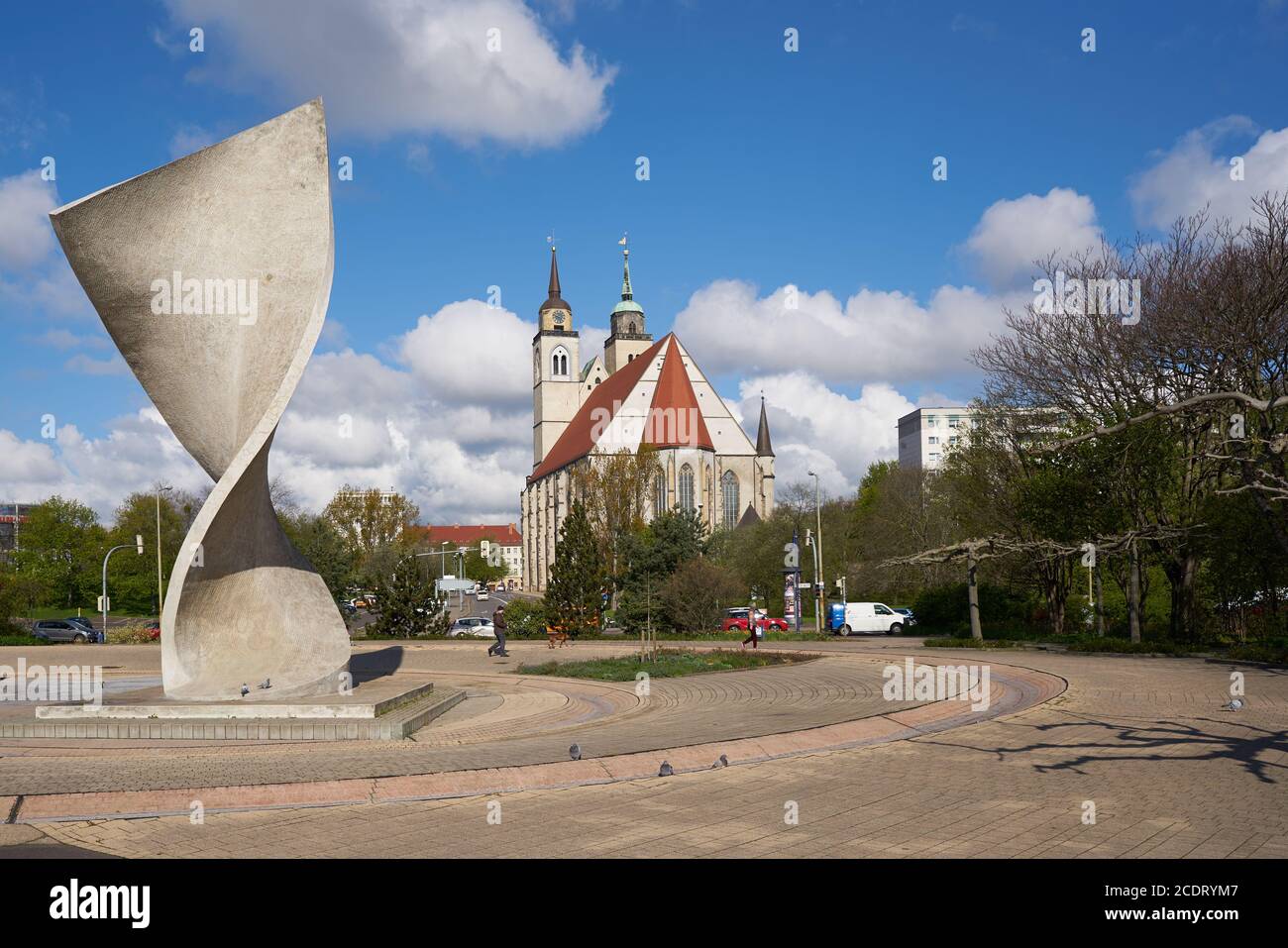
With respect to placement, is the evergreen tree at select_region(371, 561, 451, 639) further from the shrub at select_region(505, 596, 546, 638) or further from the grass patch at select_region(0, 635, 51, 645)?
the grass patch at select_region(0, 635, 51, 645)

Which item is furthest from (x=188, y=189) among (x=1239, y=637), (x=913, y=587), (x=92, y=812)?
(x=913, y=587)

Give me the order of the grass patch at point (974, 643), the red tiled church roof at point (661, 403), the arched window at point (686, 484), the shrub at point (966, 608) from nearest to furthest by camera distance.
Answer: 1. the grass patch at point (974, 643)
2. the shrub at point (966, 608)
3. the arched window at point (686, 484)
4. the red tiled church roof at point (661, 403)

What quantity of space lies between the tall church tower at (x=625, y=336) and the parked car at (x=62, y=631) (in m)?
78.1

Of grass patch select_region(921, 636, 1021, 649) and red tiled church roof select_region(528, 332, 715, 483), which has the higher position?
red tiled church roof select_region(528, 332, 715, 483)

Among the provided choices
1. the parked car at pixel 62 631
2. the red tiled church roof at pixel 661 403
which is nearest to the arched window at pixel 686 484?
the red tiled church roof at pixel 661 403

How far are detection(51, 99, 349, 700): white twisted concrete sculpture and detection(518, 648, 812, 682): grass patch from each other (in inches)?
271

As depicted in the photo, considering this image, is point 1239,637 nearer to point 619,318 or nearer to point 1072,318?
point 1072,318

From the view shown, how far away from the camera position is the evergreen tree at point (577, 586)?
1319 inches

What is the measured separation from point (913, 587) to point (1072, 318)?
79.7 ft

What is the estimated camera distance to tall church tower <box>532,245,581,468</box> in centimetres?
11762

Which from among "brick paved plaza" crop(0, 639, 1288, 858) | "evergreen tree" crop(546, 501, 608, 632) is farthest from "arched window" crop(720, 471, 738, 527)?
"brick paved plaza" crop(0, 639, 1288, 858)

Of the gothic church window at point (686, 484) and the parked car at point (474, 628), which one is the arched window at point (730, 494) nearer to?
the gothic church window at point (686, 484)

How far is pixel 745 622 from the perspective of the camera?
4116 centimetres

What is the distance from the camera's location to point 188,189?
45.9 ft
